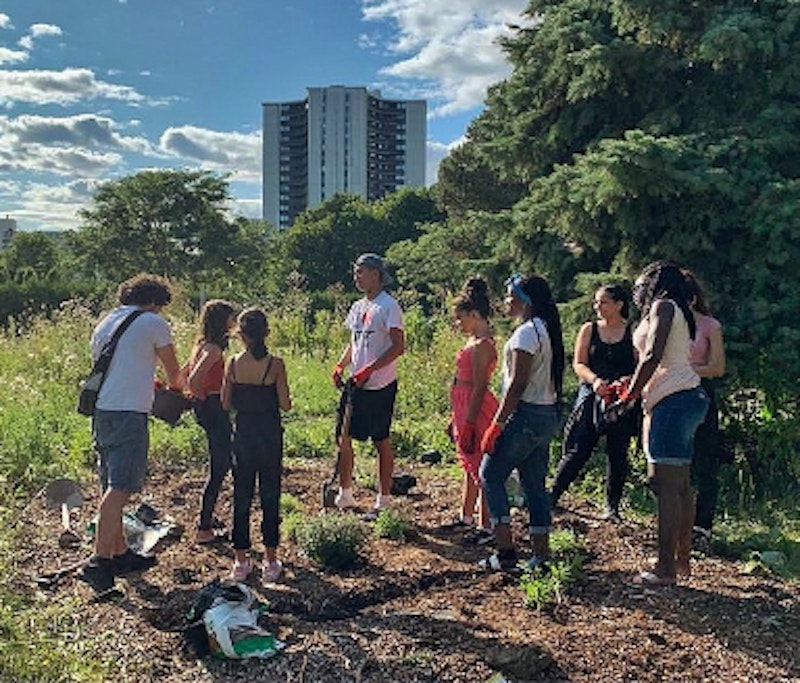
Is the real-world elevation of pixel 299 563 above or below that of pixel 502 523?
below

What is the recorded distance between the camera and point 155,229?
3619cm

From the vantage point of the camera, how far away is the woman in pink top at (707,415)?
466 centimetres

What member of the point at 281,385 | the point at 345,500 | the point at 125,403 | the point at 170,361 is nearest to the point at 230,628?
the point at 281,385

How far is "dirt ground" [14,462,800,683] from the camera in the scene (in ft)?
11.3

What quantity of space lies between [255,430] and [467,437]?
1342 mm

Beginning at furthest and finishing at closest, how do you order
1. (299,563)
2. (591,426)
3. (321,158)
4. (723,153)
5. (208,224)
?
(321,158) < (208,224) < (723,153) < (591,426) < (299,563)

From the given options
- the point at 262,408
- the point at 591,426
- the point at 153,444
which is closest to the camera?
the point at 262,408

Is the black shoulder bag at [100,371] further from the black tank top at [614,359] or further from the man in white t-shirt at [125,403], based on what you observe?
the black tank top at [614,359]

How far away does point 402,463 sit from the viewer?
24.5 ft

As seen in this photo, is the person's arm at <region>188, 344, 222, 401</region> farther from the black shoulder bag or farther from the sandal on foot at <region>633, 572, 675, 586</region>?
the sandal on foot at <region>633, 572, 675, 586</region>

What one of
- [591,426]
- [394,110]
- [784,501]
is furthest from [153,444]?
[394,110]

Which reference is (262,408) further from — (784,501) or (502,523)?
(784,501)

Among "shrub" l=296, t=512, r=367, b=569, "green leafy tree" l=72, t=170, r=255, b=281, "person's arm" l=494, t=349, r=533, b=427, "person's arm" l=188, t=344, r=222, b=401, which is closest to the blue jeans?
"person's arm" l=494, t=349, r=533, b=427

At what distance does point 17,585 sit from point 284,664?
1.77m
